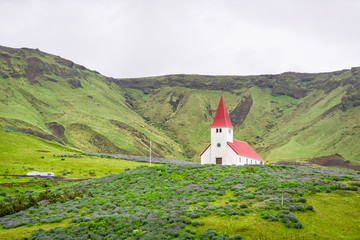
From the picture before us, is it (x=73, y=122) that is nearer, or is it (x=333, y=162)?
(x=333, y=162)

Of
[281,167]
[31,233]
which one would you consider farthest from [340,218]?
[31,233]

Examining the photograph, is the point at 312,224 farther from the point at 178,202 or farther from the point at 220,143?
the point at 220,143

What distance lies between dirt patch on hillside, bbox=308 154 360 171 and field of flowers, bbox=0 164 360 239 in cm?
10169

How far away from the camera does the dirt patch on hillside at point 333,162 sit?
13450 centimetres

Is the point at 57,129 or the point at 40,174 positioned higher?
the point at 57,129

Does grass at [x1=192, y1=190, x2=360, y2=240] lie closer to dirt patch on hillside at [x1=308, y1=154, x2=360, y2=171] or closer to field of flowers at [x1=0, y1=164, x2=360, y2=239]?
field of flowers at [x1=0, y1=164, x2=360, y2=239]

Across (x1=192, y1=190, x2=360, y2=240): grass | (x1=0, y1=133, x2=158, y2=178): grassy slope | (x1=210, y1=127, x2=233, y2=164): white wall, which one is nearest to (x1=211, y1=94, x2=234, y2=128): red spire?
(x1=210, y1=127, x2=233, y2=164): white wall

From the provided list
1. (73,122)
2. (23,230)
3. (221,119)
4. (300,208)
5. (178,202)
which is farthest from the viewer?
(73,122)

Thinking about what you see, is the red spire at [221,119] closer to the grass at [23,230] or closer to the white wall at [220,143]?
the white wall at [220,143]

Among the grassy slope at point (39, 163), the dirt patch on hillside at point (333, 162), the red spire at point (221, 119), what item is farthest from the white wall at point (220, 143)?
the dirt patch on hillside at point (333, 162)

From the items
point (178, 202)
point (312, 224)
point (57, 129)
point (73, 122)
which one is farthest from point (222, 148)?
point (73, 122)

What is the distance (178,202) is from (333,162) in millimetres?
121860

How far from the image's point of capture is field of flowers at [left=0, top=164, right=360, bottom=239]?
27625 mm

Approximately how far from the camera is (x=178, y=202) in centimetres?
3431
